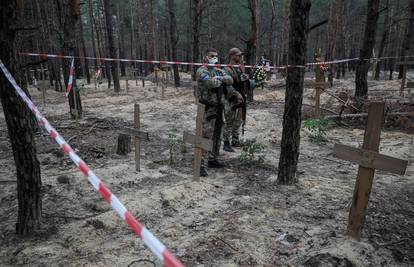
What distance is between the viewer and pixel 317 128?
8891 millimetres

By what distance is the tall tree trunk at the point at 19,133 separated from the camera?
335 cm

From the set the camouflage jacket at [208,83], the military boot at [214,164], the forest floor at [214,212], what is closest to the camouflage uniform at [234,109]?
the camouflage jacket at [208,83]

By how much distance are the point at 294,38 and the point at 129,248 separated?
11.3 feet

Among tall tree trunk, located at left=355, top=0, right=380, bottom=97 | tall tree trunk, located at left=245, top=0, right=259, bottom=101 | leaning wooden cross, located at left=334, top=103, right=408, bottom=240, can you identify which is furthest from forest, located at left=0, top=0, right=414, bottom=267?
tall tree trunk, located at left=245, top=0, right=259, bottom=101

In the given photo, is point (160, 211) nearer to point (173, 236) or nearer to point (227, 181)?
point (173, 236)

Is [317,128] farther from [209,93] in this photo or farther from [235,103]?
[209,93]

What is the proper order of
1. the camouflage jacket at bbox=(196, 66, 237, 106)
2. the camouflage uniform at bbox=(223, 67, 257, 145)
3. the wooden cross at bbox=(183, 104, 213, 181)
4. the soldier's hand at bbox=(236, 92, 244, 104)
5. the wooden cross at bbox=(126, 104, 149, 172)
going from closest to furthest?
1. the wooden cross at bbox=(183, 104, 213, 181)
2. the wooden cross at bbox=(126, 104, 149, 172)
3. the camouflage jacket at bbox=(196, 66, 237, 106)
4. the camouflage uniform at bbox=(223, 67, 257, 145)
5. the soldier's hand at bbox=(236, 92, 244, 104)

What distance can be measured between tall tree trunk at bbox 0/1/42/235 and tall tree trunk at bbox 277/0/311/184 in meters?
3.35

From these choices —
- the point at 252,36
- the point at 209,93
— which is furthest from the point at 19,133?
the point at 252,36

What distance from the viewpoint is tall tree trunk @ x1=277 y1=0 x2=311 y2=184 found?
4.52 meters

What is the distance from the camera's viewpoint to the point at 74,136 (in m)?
8.27

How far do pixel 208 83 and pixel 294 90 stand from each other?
5.13ft

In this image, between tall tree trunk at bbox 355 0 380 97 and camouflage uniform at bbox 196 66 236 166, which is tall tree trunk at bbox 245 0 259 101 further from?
camouflage uniform at bbox 196 66 236 166

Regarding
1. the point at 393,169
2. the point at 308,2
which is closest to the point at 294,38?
the point at 308,2
